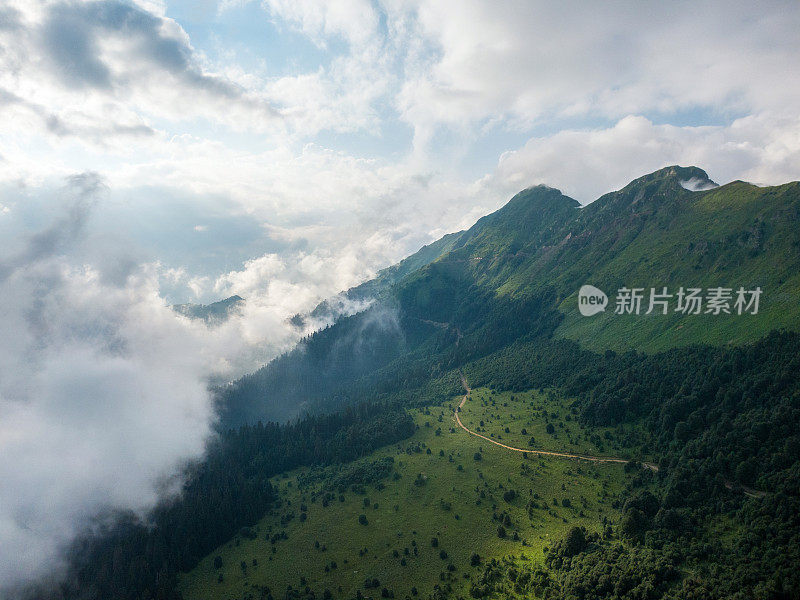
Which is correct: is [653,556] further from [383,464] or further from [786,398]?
[383,464]

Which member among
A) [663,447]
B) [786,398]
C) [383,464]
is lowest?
[383,464]

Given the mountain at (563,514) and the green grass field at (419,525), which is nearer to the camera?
the mountain at (563,514)

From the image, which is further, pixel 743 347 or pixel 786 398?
pixel 743 347

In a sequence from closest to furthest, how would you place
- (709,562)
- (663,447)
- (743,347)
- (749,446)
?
(709,562) < (749,446) < (663,447) < (743,347)

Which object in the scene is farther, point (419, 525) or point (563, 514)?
point (419, 525)

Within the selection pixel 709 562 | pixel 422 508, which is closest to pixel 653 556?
pixel 709 562

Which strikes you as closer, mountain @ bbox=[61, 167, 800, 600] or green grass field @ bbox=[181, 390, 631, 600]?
mountain @ bbox=[61, 167, 800, 600]

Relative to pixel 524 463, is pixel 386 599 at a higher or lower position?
lower

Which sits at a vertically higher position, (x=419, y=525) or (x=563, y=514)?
(x=563, y=514)
